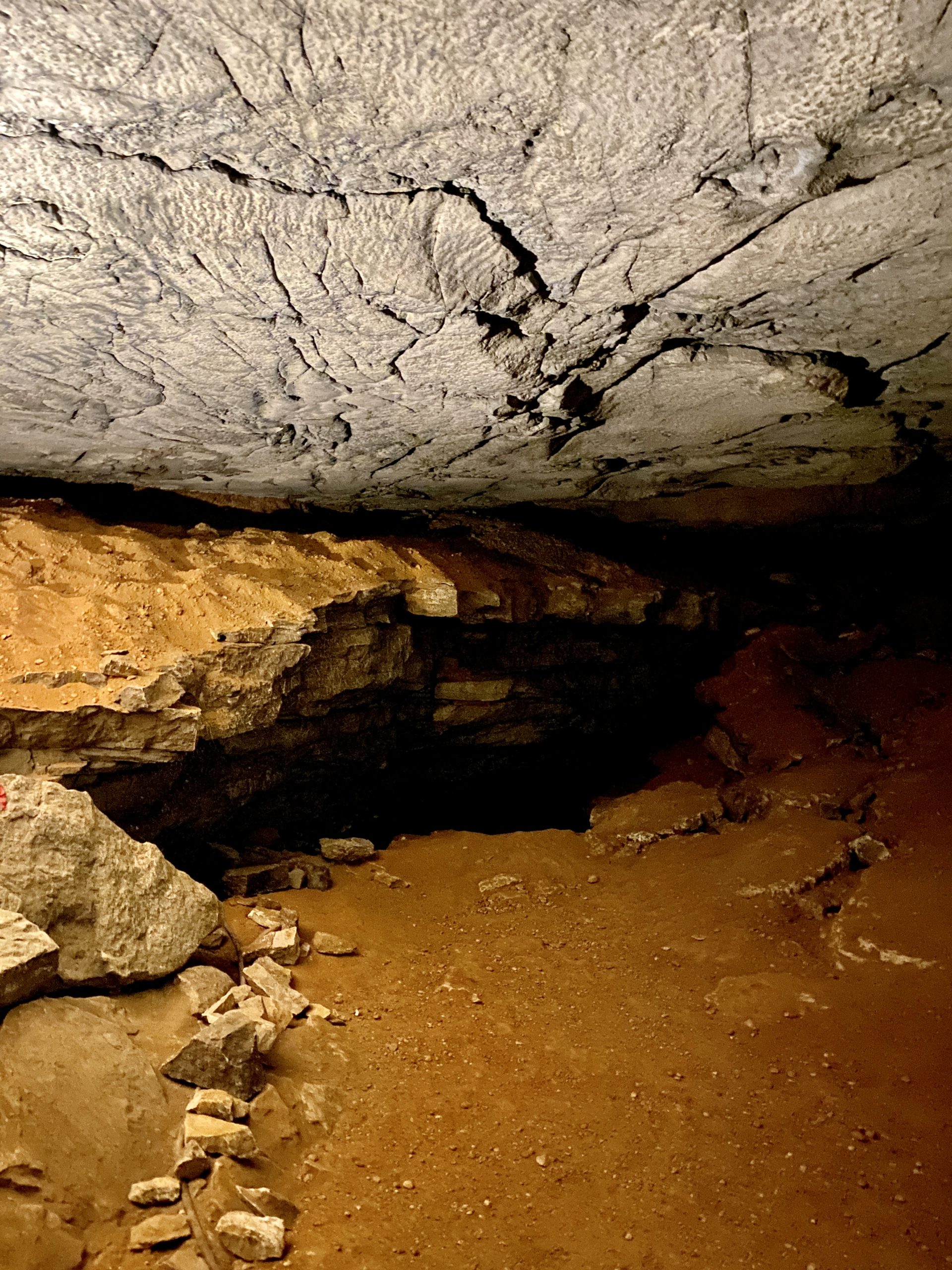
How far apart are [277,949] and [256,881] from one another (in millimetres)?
930

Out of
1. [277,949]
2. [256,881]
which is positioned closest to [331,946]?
[277,949]

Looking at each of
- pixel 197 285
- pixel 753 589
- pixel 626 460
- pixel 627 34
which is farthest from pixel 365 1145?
pixel 753 589

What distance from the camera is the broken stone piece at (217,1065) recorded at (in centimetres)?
257

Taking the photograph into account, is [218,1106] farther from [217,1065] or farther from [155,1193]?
[155,1193]

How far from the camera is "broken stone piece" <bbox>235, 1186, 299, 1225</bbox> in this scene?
7.09 feet

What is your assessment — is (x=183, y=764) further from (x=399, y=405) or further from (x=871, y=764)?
(x=871, y=764)

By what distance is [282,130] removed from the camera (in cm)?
184

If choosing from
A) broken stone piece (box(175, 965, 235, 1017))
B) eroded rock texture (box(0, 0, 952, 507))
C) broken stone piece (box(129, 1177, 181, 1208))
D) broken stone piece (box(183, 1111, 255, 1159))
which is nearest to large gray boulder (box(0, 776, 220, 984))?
broken stone piece (box(175, 965, 235, 1017))

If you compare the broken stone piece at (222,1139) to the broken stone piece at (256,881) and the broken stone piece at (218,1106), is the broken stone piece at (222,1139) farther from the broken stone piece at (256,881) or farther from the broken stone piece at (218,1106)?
the broken stone piece at (256,881)

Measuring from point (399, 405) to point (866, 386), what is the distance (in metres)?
2.25

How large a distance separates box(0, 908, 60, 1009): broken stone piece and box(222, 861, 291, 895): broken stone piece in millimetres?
1580

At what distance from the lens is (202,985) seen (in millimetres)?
3045

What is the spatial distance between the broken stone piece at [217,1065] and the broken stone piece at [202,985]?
1.13 ft

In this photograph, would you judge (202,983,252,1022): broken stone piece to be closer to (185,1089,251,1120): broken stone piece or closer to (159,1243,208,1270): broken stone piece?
(185,1089,251,1120): broken stone piece
